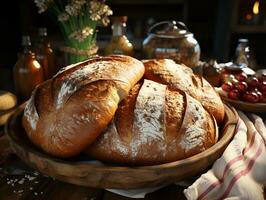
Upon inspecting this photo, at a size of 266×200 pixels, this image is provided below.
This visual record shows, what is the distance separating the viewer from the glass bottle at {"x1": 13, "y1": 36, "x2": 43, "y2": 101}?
0.99 m

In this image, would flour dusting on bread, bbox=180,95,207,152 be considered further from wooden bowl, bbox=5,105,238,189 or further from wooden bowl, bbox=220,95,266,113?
wooden bowl, bbox=220,95,266,113

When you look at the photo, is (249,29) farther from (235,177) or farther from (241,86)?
(235,177)

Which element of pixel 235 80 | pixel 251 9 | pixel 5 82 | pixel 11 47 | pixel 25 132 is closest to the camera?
pixel 25 132

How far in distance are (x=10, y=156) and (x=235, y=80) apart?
0.72 m

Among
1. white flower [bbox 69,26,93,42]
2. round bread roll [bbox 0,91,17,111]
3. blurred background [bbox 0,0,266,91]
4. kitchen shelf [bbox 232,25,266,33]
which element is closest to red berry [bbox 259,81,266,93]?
white flower [bbox 69,26,93,42]

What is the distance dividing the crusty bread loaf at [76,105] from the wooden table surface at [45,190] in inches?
3.5

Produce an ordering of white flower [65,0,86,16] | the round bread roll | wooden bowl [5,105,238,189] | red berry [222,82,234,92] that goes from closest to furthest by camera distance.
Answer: wooden bowl [5,105,238,189]
the round bread roll
red berry [222,82,234,92]
white flower [65,0,86,16]

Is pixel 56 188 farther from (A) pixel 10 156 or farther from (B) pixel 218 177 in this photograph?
(B) pixel 218 177

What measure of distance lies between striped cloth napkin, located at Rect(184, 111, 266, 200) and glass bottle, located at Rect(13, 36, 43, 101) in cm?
67

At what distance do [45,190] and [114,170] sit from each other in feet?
0.62

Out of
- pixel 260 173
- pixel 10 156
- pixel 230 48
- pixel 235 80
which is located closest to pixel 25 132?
pixel 10 156

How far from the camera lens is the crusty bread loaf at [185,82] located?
75 centimetres

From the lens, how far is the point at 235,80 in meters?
1.00

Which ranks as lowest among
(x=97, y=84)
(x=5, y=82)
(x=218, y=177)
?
(x=5, y=82)
